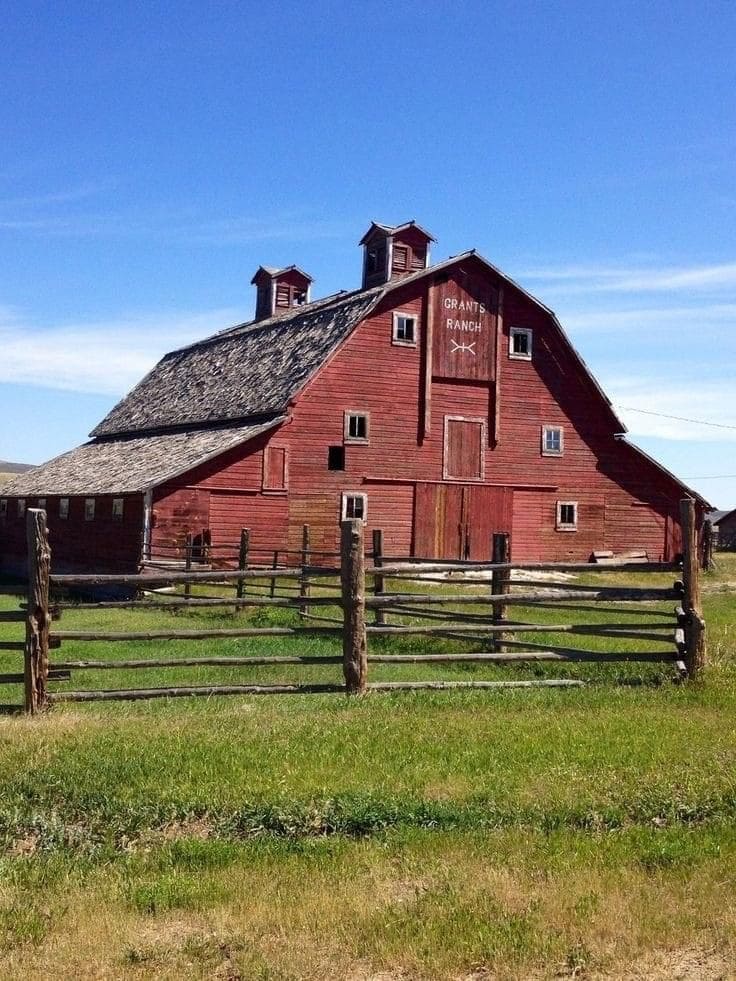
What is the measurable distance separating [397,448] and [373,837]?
1133 inches

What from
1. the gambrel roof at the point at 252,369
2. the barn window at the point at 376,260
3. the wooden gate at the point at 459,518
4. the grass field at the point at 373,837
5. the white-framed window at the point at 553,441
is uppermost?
the barn window at the point at 376,260

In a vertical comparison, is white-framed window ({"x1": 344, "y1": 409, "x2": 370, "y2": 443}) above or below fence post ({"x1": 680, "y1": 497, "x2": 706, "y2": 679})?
above

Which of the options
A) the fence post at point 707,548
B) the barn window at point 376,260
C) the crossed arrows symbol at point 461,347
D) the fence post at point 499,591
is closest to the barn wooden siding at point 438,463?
the crossed arrows symbol at point 461,347

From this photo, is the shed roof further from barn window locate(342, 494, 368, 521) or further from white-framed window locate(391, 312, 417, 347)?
white-framed window locate(391, 312, 417, 347)

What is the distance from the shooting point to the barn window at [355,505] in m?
34.7

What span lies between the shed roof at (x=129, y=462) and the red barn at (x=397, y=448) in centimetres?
11

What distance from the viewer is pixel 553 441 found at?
1495 inches

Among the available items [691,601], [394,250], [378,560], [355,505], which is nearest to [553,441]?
[355,505]

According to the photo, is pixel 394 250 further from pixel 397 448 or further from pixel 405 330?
pixel 397 448

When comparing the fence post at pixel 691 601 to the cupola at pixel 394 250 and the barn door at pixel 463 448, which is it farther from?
the cupola at pixel 394 250

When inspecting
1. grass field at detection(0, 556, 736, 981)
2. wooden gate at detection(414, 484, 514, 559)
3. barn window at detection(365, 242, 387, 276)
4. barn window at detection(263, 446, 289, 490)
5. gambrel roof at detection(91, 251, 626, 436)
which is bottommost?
grass field at detection(0, 556, 736, 981)

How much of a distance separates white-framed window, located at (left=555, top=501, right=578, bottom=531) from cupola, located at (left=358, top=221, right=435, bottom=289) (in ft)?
33.7

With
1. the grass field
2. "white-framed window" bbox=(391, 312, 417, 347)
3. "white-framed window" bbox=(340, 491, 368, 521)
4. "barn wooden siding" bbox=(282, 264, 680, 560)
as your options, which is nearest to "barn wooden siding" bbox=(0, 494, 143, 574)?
"barn wooden siding" bbox=(282, 264, 680, 560)

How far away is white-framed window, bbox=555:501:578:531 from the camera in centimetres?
3791
